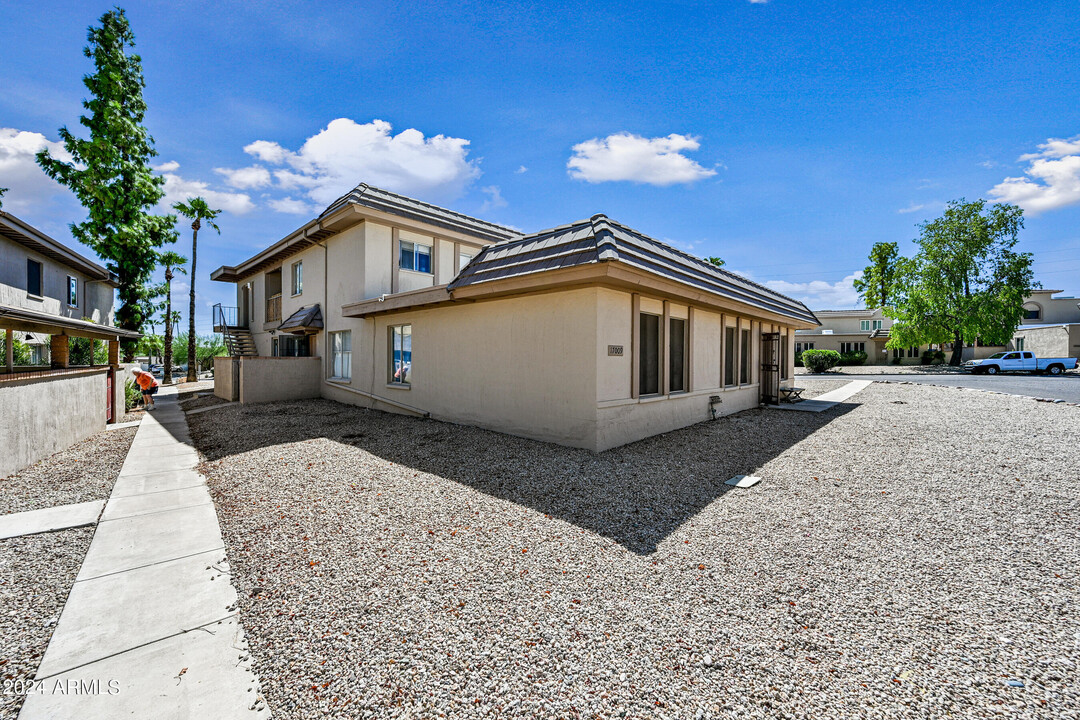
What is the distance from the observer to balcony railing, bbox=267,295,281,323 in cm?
1933

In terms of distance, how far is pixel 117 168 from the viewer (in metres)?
18.1

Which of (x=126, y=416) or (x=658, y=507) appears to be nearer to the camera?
(x=658, y=507)

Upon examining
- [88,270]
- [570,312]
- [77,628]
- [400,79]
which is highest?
[400,79]

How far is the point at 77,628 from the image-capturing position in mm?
2941

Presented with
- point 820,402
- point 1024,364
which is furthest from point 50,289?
point 1024,364

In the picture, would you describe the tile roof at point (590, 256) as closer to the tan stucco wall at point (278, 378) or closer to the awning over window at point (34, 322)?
the awning over window at point (34, 322)

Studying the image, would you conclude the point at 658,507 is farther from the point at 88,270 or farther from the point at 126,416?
the point at 88,270

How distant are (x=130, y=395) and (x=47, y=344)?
6.21 meters

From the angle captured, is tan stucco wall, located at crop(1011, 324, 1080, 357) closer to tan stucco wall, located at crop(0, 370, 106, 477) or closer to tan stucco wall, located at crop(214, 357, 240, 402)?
tan stucco wall, located at crop(214, 357, 240, 402)

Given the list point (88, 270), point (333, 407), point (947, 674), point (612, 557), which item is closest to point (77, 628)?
point (612, 557)

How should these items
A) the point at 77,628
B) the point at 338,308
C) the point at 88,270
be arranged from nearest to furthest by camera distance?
1. the point at 77,628
2. the point at 338,308
3. the point at 88,270

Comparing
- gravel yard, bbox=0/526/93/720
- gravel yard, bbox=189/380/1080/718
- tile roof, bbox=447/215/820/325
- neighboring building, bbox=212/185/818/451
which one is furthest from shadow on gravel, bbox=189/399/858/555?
tile roof, bbox=447/215/820/325

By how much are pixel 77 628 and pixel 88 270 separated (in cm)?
2456

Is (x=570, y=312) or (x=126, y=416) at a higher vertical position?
(x=570, y=312)
